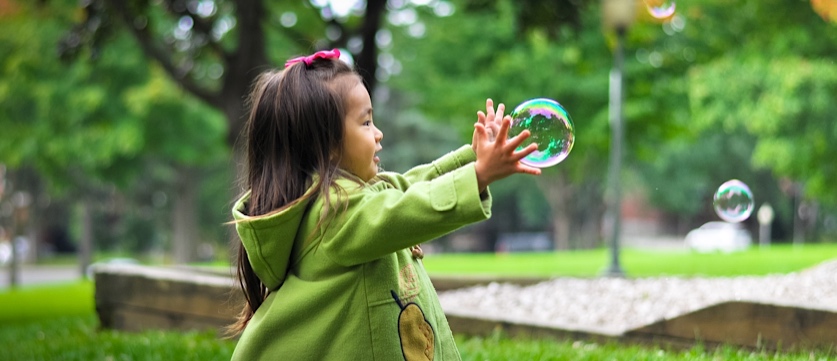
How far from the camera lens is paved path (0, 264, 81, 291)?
95.4 ft

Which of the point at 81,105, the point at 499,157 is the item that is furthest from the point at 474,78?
the point at 499,157

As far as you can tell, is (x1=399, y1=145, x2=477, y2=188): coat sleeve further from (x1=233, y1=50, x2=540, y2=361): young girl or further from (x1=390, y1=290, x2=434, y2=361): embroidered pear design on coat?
(x1=390, y1=290, x2=434, y2=361): embroidered pear design on coat

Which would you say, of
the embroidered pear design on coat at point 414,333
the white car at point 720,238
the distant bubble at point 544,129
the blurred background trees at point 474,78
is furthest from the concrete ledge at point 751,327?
the white car at point 720,238

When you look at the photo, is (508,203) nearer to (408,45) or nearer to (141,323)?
(408,45)

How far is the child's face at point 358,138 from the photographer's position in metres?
2.41

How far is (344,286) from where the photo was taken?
7.63 ft

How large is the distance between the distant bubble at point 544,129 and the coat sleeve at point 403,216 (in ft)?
1.92

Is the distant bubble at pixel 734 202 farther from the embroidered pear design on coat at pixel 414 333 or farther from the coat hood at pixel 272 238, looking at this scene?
the coat hood at pixel 272 238

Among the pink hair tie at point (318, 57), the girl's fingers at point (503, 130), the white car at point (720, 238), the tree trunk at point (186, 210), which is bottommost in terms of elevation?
the white car at point (720, 238)

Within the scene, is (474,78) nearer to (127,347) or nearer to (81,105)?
(81,105)

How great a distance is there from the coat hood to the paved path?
27.0 m

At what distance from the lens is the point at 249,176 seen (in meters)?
2.58

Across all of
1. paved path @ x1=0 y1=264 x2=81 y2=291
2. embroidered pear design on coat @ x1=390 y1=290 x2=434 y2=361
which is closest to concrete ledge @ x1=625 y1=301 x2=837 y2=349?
embroidered pear design on coat @ x1=390 y1=290 x2=434 y2=361

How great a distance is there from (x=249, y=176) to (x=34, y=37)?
15.6m
